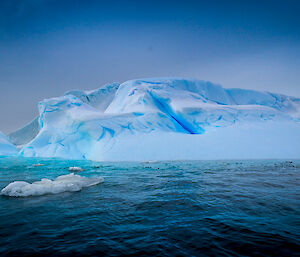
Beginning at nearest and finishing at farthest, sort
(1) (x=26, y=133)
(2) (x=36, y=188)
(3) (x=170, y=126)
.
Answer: (2) (x=36, y=188), (3) (x=170, y=126), (1) (x=26, y=133)

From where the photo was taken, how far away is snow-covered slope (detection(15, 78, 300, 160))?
1340cm

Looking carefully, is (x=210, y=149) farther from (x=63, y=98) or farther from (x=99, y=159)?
(x=63, y=98)

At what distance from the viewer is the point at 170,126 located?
55.7ft

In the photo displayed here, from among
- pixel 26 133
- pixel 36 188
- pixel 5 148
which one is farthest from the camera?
pixel 26 133

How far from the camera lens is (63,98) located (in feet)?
63.1

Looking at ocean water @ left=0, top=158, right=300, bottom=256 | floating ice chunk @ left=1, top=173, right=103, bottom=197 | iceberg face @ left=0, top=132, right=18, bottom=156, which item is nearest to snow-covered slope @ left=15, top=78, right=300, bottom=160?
iceberg face @ left=0, top=132, right=18, bottom=156

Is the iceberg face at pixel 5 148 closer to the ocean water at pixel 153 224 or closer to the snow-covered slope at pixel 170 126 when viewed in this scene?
the snow-covered slope at pixel 170 126

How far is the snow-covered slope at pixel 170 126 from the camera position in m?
13.4

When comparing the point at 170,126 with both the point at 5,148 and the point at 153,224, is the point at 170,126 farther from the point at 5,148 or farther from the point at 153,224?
the point at 5,148

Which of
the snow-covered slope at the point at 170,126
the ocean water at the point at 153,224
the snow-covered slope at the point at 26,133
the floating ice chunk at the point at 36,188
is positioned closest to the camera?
the ocean water at the point at 153,224

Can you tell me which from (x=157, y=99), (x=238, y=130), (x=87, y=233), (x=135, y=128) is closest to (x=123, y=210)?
(x=87, y=233)

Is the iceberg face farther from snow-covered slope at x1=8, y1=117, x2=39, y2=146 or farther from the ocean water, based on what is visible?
the ocean water

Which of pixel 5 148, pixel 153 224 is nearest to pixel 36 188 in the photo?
pixel 153 224

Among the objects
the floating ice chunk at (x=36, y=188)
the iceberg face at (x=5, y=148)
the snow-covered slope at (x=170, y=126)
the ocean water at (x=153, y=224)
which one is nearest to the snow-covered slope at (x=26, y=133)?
the iceberg face at (x=5, y=148)
